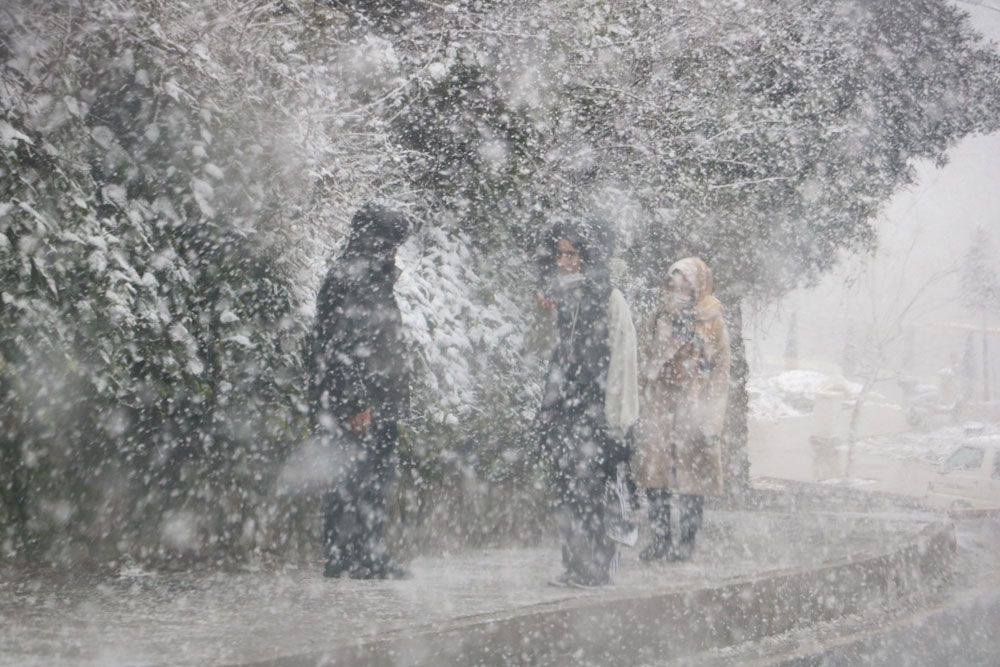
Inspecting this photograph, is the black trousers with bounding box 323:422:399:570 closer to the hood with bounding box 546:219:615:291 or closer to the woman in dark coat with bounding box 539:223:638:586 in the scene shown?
the woman in dark coat with bounding box 539:223:638:586

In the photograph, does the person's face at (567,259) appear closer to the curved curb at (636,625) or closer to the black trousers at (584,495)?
the black trousers at (584,495)

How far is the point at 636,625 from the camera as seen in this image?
4434 millimetres

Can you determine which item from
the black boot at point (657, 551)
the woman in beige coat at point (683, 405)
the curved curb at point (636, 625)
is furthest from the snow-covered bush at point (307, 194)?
the curved curb at point (636, 625)

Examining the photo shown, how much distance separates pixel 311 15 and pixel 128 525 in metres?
4.11

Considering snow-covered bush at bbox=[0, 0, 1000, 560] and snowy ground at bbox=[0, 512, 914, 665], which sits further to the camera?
snow-covered bush at bbox=[0, 0, 1000, 560]

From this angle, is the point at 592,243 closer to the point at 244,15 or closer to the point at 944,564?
the point at 244,15

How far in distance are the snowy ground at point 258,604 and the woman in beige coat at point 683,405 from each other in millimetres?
460

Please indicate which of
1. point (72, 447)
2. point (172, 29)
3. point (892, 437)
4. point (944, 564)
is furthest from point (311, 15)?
point (892, 437)

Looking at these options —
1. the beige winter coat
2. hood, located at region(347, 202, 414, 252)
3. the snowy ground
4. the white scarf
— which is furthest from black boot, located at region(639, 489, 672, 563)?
hood, located at region(347, 202, 414, 252)

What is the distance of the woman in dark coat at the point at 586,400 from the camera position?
5.36 metres

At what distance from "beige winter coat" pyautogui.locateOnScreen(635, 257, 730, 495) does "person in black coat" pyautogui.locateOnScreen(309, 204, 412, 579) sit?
1930 millimetres

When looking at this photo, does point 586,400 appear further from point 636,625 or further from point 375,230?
point 375,230

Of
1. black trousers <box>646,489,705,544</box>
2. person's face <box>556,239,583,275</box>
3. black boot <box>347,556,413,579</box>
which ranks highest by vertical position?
person's face <box>556,239,583,275</box>

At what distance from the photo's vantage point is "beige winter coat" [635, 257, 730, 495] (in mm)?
6445
